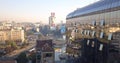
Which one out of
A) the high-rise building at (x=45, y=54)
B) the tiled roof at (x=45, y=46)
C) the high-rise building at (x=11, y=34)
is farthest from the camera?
the high-rise building at (x=11, y=34)

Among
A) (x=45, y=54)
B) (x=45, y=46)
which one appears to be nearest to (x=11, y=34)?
(x=45, y=46)

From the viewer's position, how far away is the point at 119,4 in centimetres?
1842

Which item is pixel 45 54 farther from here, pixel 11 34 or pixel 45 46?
pixel 11 34

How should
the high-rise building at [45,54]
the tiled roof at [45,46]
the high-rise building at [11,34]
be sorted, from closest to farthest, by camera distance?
the high-rise building at [45,54] < the tiled roof at [45,46] < the high-rise building at [11,34]

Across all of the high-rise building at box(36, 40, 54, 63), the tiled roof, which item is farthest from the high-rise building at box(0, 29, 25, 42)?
the high-rise building at box(36, 40, 54, 63)

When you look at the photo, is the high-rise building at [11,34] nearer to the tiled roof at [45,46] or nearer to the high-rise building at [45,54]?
the tiled roof at [45,46]

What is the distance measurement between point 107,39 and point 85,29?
8.59 metres

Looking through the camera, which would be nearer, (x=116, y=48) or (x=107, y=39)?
(x=116, y=48)

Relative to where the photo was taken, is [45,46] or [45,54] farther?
[45,46]

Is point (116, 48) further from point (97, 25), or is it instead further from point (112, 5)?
point (97, 25)

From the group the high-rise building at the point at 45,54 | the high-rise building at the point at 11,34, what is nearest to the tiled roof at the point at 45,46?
the high-rise building at the point at 45,54

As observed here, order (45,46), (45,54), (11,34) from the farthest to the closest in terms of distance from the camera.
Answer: (11,34), (45,46), (45,54)

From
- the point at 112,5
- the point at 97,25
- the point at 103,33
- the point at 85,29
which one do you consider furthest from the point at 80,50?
the point at 112,5

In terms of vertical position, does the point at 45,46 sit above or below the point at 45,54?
above
